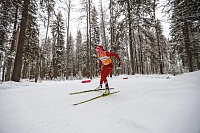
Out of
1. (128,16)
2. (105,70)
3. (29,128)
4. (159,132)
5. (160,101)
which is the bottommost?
(29,128)

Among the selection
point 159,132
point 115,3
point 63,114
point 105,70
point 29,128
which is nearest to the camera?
point 159,132

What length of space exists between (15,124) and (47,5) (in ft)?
30.1

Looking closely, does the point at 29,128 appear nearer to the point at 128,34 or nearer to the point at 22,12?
the point at 22,12

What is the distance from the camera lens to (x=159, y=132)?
167cm

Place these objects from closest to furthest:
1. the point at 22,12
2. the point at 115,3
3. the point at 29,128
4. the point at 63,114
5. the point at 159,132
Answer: the point at 159,132
the point at 29,128
the point at 63,114
the point at 22,12
the point at 115,3

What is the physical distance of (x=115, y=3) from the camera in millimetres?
13320

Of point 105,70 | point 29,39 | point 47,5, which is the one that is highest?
point 47,5

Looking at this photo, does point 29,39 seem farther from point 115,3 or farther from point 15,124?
point 15,124

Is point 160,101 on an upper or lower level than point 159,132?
upper

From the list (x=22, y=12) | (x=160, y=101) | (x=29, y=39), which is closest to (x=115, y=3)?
(x=22, y=12)

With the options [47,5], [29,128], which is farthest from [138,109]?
[47,5]

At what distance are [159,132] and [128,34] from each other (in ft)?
43.8

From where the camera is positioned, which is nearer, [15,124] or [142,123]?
[142,123]

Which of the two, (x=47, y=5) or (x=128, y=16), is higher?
(x=128, y=16)
